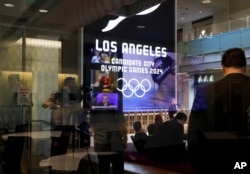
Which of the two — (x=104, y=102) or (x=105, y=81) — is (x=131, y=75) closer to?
(x=105, y=81)

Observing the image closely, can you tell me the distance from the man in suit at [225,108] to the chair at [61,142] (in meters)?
1.35

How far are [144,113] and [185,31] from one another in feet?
4.40

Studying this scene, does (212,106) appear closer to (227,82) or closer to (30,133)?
(227,82)

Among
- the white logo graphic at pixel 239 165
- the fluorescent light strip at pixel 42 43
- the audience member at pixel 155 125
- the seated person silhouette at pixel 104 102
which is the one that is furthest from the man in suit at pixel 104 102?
the white logo graphic at pixel 239 165

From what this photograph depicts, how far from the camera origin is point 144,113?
284 cm

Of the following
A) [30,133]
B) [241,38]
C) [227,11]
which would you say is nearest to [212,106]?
[241,38]

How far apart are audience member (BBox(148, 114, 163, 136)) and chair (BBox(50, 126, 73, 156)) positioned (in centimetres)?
72

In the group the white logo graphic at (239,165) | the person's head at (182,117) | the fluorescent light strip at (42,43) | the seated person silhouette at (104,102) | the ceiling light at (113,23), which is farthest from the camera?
the ceiling light at (113,23)

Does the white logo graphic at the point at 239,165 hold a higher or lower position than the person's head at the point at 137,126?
higher

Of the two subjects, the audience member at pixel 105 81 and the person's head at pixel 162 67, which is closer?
the person's head at pixel 162 67

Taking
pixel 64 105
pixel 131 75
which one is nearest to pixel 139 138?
pixel 131 75

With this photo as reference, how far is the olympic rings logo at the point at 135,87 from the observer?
280cm

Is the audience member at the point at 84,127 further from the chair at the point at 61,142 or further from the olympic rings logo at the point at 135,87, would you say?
the olympic rings logo at the point at 135,87

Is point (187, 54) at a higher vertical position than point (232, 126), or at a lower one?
higher
